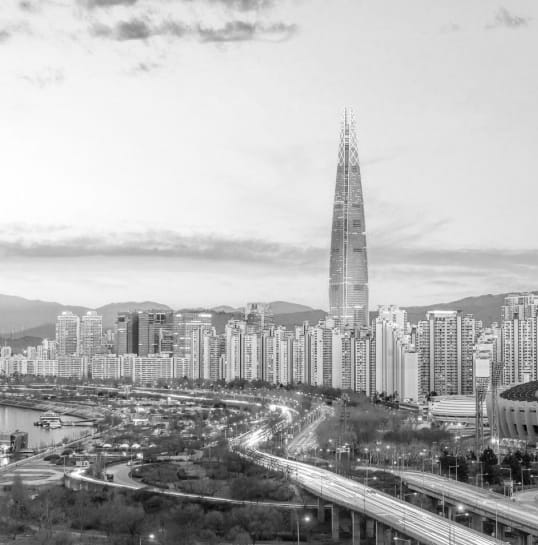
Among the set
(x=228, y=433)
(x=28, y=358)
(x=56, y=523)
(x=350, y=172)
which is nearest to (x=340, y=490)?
(x=56, y=523)

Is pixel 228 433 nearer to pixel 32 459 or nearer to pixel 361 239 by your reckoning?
pixel 32 459

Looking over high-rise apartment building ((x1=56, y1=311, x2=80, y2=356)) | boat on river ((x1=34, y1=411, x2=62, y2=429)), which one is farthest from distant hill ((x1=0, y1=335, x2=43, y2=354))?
boat on river ((x1=34, y1=411, x2=62, y2=429))

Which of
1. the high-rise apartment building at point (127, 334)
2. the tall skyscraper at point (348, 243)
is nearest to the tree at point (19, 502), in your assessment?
the tall skyscraper at point (348, 243)

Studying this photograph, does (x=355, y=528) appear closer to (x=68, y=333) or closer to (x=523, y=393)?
(x=523, y=393)

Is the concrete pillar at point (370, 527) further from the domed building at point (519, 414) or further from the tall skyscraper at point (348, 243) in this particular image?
the tall skyscraper at point (348, 243)

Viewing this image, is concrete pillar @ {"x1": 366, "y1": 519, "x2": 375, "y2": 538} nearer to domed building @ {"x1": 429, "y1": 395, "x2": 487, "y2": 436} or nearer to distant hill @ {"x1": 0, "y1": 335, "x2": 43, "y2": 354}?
domed building @ {"x1": 429, "y1": 395, "x2": 487, "y2": 436}
